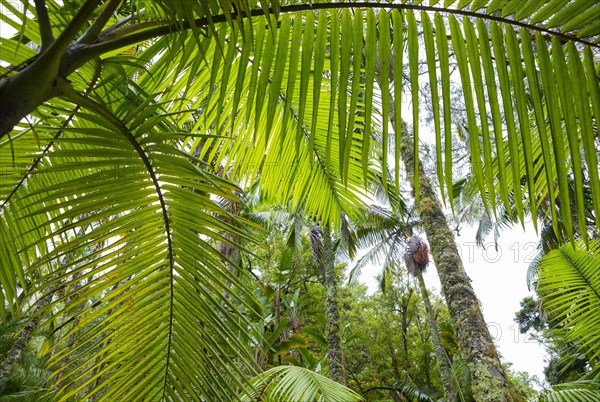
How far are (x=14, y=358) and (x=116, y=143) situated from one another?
6.01 metres

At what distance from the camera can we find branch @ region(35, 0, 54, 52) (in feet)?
1.57

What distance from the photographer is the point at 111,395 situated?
81cm

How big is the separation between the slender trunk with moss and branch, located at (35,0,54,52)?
6.09 ft

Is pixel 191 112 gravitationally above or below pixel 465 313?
above

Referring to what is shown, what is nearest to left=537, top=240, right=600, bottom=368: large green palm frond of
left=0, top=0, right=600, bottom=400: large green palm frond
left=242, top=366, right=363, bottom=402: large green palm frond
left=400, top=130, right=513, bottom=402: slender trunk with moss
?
left=400, top=130, right=513, bottom=402: slender trunk with moss

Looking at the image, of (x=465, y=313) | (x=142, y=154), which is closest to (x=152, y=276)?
(x=142, y=154)

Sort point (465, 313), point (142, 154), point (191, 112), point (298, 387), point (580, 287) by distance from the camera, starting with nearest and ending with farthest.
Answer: point (142, 154), point (191, 112), point (298, 387), point (580, 287), point (465, 313)

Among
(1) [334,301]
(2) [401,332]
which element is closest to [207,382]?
(1) [334,301]

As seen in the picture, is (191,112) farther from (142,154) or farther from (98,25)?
(98,25)

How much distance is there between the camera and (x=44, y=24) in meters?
0.50

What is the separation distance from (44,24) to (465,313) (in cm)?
292

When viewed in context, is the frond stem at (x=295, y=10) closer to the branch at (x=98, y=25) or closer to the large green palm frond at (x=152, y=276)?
the branch at (x=98, y=25)

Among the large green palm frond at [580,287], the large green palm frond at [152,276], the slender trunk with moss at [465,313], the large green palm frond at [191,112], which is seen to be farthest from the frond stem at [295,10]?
the large green palm frond at [580,287]

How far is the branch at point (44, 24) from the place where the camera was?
0.48m
